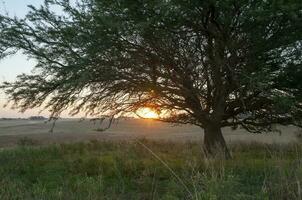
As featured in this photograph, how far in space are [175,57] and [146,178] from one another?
6.55 meters

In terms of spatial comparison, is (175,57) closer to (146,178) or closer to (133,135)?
(146,178)

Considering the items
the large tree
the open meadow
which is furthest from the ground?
the open meadow

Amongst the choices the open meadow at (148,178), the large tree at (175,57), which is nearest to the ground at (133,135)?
the large tree at (175,57)

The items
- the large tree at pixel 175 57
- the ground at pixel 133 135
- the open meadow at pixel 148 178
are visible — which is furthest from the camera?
the ground at pixel 133 135

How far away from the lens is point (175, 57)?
18359 millimetres

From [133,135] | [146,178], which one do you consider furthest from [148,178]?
[133,135]

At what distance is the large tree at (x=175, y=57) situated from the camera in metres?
15.3

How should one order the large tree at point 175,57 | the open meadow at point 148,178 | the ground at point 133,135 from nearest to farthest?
the open meadow at point 148,178 < the large tree at point 175,57 < the ground at point 133,135

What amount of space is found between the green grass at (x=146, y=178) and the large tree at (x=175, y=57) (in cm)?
241

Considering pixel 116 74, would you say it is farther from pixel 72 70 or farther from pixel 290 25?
pixel 290 25

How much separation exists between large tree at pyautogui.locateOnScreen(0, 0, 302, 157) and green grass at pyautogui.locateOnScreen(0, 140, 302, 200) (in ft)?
7.92

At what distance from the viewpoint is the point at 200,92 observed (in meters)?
19.1

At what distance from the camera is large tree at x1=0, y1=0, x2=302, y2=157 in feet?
50.1

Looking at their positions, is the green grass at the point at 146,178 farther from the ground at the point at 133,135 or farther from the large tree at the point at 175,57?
the ground at the point at 133,135
